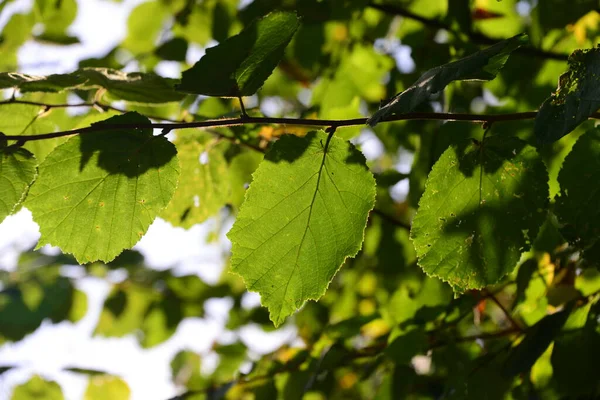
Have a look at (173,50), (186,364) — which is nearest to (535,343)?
(173,50)

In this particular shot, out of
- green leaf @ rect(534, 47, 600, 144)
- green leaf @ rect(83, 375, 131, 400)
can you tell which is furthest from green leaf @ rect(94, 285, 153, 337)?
green leaf @ rect(534, 47, 600, 144)

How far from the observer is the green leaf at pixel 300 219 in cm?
97

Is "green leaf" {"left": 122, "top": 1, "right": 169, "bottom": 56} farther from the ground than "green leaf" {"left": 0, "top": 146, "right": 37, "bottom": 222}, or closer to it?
closer to it

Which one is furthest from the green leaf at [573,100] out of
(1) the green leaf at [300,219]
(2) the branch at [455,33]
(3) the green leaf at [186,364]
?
(3) the green leaf at [186,364]

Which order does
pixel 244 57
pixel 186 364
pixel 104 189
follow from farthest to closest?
pixel 186 364, pixel 104 189, pixel 244 57

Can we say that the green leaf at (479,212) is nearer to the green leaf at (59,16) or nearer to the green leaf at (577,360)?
the green leaf at (577,360)

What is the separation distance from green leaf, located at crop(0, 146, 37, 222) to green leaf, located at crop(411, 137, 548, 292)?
2.19ft

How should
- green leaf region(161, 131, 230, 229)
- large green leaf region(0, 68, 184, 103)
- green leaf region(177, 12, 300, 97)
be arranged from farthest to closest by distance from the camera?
green leaf region(161, 131, 230, 229)
large green leaf region(0, 68, 184, 103)
green leaf region(177, 12, 300, 97)

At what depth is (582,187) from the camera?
38.7 inches

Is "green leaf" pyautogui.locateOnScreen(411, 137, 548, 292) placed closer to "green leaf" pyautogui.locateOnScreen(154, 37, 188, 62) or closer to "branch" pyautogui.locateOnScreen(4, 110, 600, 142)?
"branch" pyautogui.locateOnScreen(4, 110, 600, 142)

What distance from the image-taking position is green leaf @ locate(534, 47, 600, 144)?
0.76 metres

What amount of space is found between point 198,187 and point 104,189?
0.59m

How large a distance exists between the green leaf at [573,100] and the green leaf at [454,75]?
86mm

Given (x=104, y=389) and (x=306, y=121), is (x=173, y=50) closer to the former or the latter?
(x=104, y=389)
